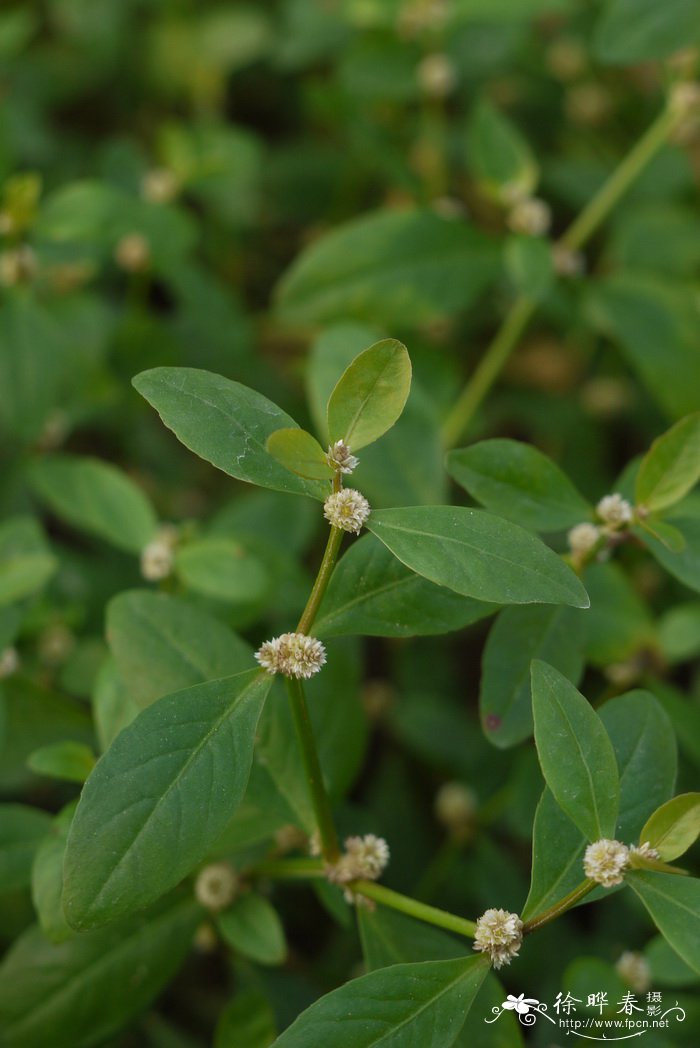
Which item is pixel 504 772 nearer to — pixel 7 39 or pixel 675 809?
pixel 675 809

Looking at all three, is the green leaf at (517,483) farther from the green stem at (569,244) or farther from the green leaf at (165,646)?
the green stem at (569,244)

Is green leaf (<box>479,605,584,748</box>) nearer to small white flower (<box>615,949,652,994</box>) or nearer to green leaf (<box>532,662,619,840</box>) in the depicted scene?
green leaf (<box>532,662,619,840</box>)

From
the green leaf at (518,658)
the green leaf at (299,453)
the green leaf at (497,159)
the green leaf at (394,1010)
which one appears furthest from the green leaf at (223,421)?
the green leaf at (497,159)

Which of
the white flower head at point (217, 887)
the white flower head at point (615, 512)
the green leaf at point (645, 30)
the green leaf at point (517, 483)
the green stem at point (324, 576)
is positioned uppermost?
the green leaf at point (645, 30)

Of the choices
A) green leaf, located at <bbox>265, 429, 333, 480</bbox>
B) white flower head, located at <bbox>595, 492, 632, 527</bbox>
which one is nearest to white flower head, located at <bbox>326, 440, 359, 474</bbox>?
green leaf, located at <bbox>265, 429, 333, 480</bbox>

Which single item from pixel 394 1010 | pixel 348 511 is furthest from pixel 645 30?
pixel 394 1010

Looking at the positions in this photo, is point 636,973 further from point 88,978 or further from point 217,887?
point 88,978
